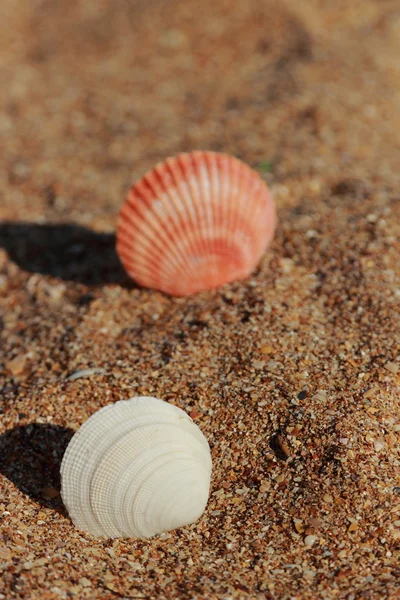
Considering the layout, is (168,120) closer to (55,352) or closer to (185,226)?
(185,226)

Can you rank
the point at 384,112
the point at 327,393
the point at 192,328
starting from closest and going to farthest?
the point at 327,393 → the point at 192,328 → the point at 384,112

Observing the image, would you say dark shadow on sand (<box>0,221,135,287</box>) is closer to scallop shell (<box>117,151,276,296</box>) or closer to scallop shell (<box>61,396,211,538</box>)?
scallop shell (<box>117,151,276,296</box>)

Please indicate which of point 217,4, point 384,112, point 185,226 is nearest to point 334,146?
point 384,112

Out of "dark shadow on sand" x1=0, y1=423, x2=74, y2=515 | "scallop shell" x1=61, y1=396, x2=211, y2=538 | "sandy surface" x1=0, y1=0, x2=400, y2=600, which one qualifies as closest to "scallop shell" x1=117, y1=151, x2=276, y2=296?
"sandy surface" x1=0, y1=0, x2=400, y2=600

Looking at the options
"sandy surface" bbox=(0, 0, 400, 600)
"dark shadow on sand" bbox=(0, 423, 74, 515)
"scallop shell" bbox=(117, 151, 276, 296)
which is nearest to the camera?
"sandy surface" bbox=(0, 0, 400, 600)

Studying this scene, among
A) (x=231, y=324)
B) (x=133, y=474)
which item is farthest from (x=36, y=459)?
(x=231, y=324)

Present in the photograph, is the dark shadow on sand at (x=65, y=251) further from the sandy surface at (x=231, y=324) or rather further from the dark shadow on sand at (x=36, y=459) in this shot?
the dark shadow on sand at (x=36, y=459)
